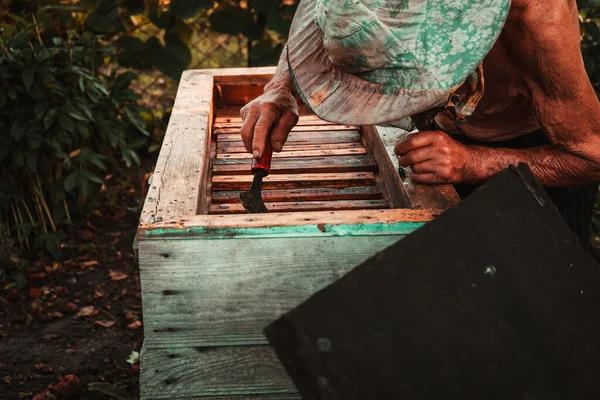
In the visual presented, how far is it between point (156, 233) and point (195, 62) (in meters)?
5.01

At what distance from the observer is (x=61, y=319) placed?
12.1ft

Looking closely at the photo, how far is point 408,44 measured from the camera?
173cm

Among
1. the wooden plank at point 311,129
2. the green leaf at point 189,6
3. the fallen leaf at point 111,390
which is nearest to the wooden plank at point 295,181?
the wooden plank at point 311,129

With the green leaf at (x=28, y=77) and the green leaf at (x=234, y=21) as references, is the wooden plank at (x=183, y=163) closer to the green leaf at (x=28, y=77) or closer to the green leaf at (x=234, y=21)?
the green leaf at (x=28, y=77)

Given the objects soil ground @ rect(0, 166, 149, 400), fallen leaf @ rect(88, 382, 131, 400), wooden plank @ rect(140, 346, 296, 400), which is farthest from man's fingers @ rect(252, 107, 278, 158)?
soil ground @ rect(0, 166, 149, 400)

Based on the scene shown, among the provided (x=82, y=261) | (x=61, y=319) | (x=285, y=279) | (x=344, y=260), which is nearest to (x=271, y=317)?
(x=285, y=279)

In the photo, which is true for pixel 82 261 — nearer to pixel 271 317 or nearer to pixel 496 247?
pixel 271 317

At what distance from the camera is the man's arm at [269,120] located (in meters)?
2.35

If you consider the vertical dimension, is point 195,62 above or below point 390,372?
below

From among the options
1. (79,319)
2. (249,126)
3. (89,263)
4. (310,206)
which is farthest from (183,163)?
(89,263)

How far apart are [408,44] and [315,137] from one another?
1246mm

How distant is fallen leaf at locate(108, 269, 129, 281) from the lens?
4.08 metres

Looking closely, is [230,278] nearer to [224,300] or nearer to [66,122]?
[224,300]

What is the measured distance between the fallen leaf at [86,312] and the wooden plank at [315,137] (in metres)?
1.37
